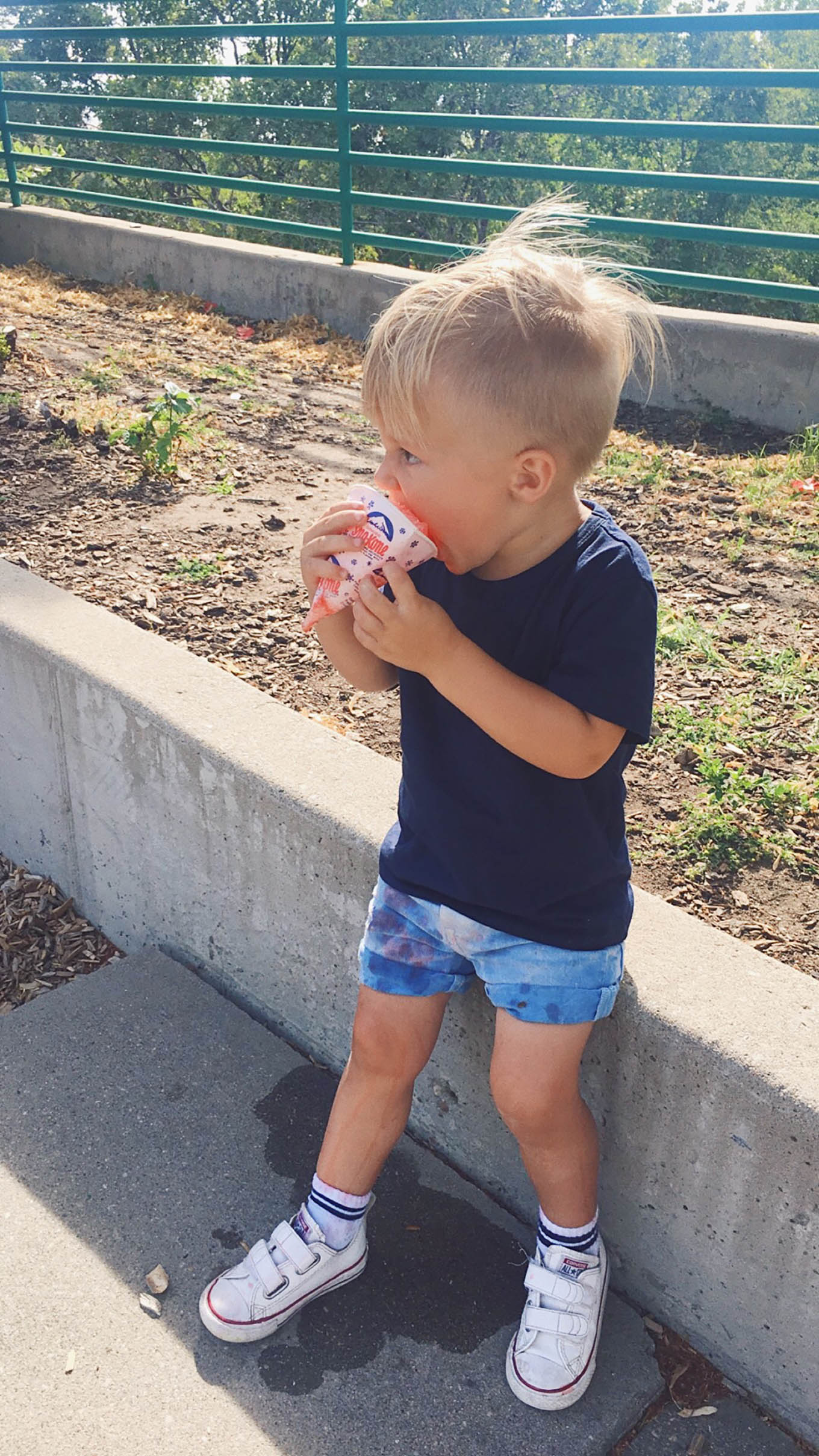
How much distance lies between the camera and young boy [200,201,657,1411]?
1500 millimetres

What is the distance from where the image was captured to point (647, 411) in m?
5.12

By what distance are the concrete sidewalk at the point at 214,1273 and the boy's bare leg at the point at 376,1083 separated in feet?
0.57

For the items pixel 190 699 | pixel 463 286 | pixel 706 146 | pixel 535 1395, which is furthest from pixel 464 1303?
pixel 706 146

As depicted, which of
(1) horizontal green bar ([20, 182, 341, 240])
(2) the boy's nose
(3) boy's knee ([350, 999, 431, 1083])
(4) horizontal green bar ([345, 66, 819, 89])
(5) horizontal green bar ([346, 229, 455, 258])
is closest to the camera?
(2) the boy's nose

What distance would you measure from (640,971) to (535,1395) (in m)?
0.58

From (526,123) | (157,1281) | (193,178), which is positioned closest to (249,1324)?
Answer: (157,1281)

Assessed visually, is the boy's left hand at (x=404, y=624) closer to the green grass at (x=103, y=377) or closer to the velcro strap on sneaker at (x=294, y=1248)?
the velcro strap on sneaker at (x=294, y=1248)

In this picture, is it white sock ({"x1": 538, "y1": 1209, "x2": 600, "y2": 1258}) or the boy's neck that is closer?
the boy's neck

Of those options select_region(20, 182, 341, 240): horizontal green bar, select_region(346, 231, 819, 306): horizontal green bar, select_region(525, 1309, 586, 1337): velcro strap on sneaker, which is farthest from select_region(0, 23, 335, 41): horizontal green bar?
select_region(525, 1309, 586, 1337): velcro strap on sneaker

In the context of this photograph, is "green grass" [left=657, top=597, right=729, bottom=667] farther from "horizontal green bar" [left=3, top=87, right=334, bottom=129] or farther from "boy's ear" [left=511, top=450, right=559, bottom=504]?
"horizontal green bar" [left=3, top=87, right=334, bottom=129]

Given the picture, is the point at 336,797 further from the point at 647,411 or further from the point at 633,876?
the point at 647,411

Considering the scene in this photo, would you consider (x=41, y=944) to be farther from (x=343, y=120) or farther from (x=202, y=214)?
(x=202, y=214)

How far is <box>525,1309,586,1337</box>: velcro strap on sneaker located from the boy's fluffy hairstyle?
115 centimetres

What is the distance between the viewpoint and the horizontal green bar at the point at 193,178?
23.7 ft
